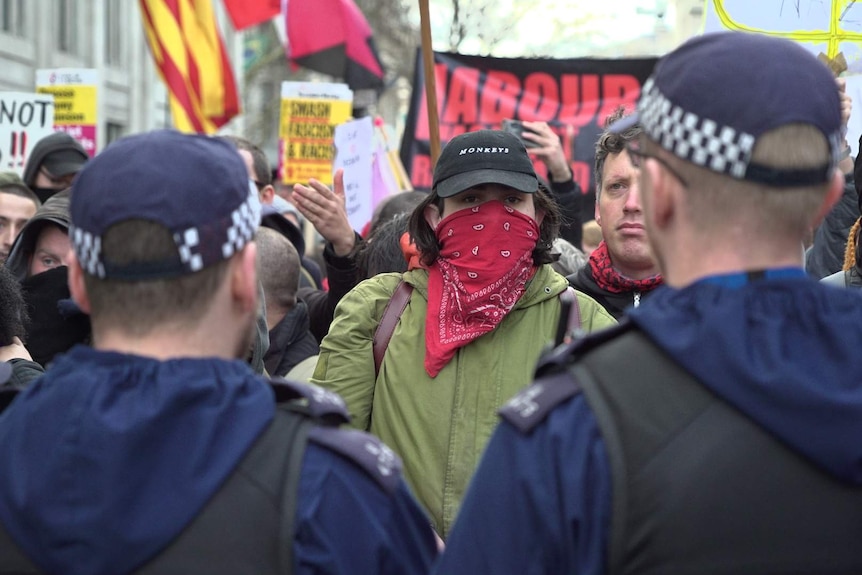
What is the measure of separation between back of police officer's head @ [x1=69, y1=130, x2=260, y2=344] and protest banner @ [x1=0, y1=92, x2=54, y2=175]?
729 centimetres

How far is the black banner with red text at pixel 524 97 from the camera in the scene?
29.2ft

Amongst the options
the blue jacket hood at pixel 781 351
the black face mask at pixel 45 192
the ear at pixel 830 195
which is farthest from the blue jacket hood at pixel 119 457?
the black face mask at pixel 45 192

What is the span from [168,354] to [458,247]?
1.72 m

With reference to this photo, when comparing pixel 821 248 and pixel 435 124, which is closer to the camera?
pixel 821 248

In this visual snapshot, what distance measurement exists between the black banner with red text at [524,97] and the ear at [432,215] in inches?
200

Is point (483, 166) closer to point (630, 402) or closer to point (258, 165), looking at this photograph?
point (630, 402)

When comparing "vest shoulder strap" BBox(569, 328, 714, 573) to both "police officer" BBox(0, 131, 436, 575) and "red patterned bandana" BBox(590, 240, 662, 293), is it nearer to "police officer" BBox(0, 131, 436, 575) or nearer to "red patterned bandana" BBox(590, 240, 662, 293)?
"police officer" BBox(0, 131, 436, 575)

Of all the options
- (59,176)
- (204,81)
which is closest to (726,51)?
(59,176)

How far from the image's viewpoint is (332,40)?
33.9 ft

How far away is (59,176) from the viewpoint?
23.4ft

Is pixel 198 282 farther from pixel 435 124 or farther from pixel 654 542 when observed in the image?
pixel 435 124

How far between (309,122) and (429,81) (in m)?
4.13

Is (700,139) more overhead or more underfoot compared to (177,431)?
more overhead

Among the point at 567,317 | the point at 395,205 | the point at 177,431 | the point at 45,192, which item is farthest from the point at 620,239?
the point at 45,192
